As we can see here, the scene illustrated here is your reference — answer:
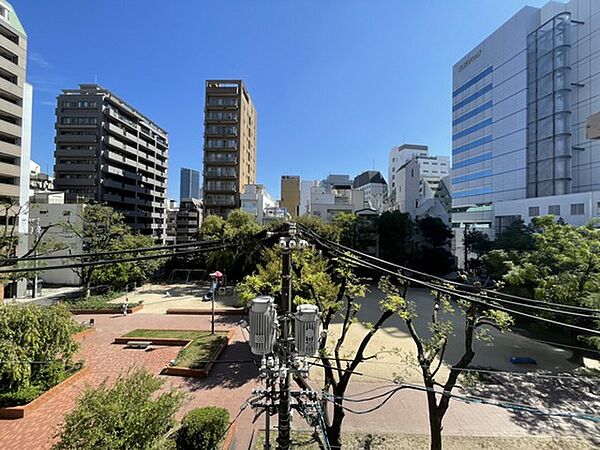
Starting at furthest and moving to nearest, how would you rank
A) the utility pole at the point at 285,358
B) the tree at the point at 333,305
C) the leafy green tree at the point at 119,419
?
the tree at the point at 333,305, the leafy green tree at the point at 119,419, the utility pole at the point at 285,358

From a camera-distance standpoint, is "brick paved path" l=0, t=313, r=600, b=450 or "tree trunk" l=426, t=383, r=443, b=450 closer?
"tree trunk" l=426, t=383, r=443, b=450

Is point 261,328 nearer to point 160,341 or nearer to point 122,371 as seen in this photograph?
point 122,371

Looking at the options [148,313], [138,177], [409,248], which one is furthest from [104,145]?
[409,248]

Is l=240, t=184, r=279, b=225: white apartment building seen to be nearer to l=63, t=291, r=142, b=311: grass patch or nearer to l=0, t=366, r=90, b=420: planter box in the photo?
l=63, t=291, r=142, b=311: grass patch

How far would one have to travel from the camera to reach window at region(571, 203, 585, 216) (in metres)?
28.4

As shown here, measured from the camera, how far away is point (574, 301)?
11.3 metres

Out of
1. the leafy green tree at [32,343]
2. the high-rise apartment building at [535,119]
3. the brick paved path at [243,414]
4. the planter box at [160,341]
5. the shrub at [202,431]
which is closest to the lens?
the shrub at [202,431]

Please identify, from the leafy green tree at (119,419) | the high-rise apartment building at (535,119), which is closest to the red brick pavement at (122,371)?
the leafy green tree at (119,419)

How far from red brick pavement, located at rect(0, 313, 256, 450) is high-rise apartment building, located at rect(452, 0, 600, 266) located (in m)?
32.8

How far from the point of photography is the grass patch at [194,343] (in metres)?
11.9

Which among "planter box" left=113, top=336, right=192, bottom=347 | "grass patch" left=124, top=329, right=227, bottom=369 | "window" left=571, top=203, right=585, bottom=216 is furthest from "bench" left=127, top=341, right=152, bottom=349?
"window" left=571, top=203, right=585, bottom=216

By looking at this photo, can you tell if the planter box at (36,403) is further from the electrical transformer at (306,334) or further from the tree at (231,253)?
the tree at (231,253)

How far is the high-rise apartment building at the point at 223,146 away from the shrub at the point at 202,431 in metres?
36.7

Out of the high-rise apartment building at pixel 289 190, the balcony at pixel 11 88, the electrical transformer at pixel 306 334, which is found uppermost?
the balcony at pixel 11 88
